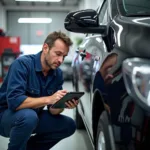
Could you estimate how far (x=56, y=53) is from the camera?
1.87 m

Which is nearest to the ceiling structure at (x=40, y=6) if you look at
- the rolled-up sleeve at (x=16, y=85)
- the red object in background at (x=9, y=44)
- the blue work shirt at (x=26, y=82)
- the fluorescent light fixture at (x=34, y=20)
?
the fluorescent light fixture at (x=34, y=20)

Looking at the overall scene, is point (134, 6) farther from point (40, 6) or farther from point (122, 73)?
point (40, 6)

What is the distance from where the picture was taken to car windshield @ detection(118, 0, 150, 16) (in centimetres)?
150

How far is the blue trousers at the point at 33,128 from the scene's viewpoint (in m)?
1.80

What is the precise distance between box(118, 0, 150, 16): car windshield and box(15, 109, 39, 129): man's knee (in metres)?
0.86

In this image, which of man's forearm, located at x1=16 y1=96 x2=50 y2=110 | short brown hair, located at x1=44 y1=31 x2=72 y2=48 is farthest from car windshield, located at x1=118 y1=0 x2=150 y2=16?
man's forearm, located at x1=16 y1=96 x2=50 y2=110

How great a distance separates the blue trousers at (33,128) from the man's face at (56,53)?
13.7 inches

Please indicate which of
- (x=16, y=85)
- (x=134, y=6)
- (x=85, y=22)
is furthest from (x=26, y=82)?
(x=134, y=6)

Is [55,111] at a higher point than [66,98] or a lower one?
lower

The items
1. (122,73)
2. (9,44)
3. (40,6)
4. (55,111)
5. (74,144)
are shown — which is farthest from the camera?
(40,6)

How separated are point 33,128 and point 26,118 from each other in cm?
10

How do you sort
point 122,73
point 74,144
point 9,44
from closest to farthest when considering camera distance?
point 122,73 → point 74,144 → point 9,44

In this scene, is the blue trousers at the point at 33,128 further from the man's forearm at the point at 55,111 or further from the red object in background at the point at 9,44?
the red object in background at the point at 9,44

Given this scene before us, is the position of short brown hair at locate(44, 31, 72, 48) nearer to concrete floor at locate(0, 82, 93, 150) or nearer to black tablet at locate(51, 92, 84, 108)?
black tablet at locate(51, 92, 84, 108)
